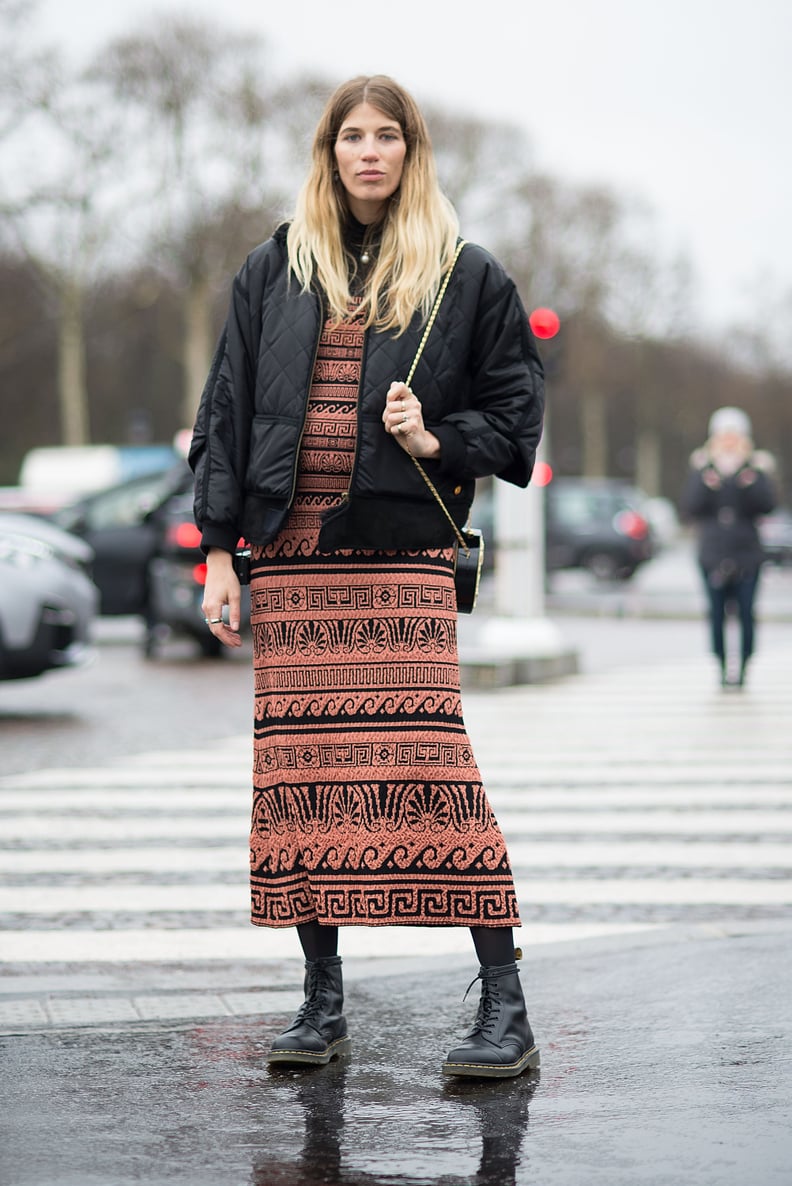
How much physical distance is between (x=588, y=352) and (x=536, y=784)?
176ft

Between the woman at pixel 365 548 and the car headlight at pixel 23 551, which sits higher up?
the woman at pixel 365 548

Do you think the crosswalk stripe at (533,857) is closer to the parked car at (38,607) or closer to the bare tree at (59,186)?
the parked car at (38,607)

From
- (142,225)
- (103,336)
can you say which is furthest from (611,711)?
(103,336)

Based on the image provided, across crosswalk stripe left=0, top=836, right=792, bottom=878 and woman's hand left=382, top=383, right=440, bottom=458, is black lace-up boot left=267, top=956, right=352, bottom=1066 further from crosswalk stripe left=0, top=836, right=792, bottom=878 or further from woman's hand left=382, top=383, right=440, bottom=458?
crosswalk stripe left=0, top=836, right=792, bottom=878

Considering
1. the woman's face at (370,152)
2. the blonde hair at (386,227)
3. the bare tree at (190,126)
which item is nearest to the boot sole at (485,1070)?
the blonde hair at (386,227)

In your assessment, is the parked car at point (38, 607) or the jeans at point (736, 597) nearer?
the parked car at point (38, 607)

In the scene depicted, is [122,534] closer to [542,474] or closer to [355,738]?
[542,474]

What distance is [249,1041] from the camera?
405 cm

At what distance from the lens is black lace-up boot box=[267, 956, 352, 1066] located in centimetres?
382

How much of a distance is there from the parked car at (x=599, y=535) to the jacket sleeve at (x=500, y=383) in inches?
1091

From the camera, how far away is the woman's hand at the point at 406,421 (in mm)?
3730

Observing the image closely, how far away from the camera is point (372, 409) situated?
12.5ft

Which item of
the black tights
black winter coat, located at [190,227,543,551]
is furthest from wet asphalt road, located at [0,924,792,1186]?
black winter coat, located at [190,227,543,551]

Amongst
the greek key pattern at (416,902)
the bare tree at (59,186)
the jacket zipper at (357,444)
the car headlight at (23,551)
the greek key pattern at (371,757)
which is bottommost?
the greek key pattern at (416,902)
